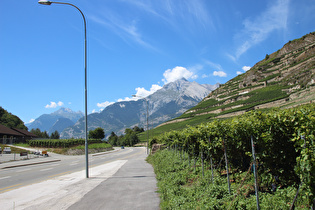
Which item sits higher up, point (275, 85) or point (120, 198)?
point (275, 85)

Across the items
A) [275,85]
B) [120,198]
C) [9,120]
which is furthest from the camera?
[9,120]

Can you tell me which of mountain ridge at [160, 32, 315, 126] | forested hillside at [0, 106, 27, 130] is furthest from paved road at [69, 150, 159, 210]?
forested hillside at [0, 106, 27, 130]

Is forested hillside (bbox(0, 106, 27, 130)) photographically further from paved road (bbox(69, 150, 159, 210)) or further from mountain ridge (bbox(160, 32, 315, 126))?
paved road (bbox(69, 150, 159, 210))

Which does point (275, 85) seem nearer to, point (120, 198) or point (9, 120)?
point (120, 198)

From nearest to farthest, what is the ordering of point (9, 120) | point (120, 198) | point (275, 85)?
point (120, 198)
point (275, 85)
point (9, 120)

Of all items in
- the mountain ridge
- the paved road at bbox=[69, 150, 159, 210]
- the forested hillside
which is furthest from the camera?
the forested hillside

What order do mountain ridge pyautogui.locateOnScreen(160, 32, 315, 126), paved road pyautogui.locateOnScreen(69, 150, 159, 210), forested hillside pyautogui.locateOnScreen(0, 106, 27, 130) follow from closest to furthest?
paved road pyautogui.locateOnScreen(69, 150, 159, 210)
mountain ridge pyautogui.locateOnScreen(160, 32, 315, 126)
forested hillside pyautogui.locateOnScreen(0, 106, 27, 130)

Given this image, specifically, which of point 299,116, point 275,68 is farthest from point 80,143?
point 275,68

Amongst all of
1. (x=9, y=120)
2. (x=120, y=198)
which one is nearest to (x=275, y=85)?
(x=120, y=198)

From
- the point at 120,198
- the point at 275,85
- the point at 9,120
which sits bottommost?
the point at 120,198

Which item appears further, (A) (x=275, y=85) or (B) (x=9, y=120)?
(B) (x=9, y=120)

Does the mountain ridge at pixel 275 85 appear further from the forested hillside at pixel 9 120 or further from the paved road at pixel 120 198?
the forested hillside at pixel 9 120

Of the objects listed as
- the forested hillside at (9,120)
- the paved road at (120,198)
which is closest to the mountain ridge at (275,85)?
the paved road at (120,198)

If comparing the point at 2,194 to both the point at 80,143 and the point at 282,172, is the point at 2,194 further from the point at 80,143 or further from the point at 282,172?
the point at 80,143
